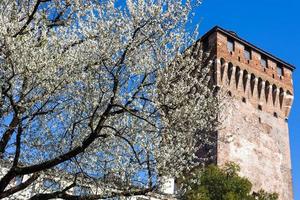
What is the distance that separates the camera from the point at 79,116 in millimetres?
11086

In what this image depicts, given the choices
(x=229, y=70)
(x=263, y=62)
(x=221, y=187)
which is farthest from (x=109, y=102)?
(x=263, y=62)

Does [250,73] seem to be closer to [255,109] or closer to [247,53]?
[247,53]

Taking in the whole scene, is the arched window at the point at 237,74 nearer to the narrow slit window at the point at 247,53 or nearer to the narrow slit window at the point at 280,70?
the narrow slit window at the point at 247,53

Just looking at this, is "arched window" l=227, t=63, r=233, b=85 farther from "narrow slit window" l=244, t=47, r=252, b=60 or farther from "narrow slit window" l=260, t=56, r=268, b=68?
"narrow slit window" l=260, t=56, r=268, b=68

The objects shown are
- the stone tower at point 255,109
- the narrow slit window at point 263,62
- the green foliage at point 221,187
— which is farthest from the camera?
the narrow slit window at point 263,62

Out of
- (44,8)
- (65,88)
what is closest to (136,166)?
(65,88)

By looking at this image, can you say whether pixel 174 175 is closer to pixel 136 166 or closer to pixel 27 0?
pixel 136 166

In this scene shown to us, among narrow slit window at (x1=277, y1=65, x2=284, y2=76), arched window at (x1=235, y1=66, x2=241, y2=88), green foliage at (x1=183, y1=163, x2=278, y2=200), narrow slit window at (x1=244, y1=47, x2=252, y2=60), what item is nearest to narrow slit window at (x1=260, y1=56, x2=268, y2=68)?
narrow slit window at (x1=244, y1=47, x2=252, y2=60)

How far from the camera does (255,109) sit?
110 ft

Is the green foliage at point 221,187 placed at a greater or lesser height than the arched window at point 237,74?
lesser

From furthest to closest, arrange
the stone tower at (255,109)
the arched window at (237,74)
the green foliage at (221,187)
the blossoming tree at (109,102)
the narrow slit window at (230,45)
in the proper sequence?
the narrow slit window at (230,45) < the arched window at (237,74) < the stone tower at (255,109) < the green foliage at (221,187) < the blossoming tree at (109,102)

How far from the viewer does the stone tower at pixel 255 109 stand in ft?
102

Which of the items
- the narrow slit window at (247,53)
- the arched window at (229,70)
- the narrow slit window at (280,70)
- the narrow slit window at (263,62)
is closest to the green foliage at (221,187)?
the arched window at (229,70)

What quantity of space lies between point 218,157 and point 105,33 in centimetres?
1924
